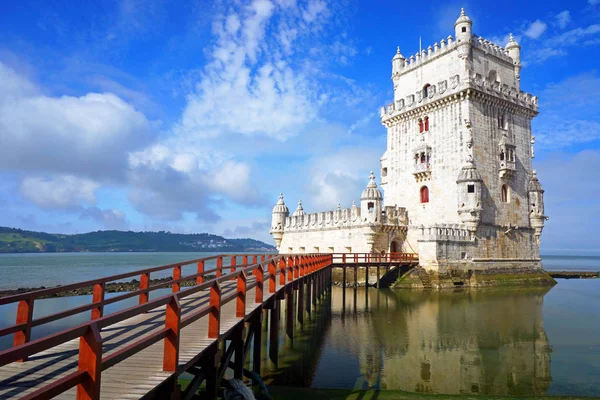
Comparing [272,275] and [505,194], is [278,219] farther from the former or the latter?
[272,275]

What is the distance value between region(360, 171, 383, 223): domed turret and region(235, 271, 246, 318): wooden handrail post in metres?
25.6

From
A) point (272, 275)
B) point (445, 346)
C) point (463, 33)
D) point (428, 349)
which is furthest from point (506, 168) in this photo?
point (272, 275)

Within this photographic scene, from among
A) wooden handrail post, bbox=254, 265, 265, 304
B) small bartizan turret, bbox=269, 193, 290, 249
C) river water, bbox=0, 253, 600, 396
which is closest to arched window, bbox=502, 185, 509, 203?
river water, bbox=0, 253, 600, 396

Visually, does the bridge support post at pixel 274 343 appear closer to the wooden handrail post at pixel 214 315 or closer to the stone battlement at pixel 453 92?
the wooden handrail post at pixel 214 315

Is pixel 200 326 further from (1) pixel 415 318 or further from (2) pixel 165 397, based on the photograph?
(1) pixel 415 318

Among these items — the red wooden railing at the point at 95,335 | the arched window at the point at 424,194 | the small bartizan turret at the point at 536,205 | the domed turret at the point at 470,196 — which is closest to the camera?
the red wooden railing at the point at 95,335

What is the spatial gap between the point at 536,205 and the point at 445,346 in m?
27.1

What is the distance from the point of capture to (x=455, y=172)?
3447cm

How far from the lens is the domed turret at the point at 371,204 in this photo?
34.3m

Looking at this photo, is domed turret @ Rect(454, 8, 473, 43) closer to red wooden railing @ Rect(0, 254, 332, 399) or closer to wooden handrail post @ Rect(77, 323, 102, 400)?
red wooden railing @ Rect(0, 254, 332, 399)

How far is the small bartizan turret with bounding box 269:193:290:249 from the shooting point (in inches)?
1763

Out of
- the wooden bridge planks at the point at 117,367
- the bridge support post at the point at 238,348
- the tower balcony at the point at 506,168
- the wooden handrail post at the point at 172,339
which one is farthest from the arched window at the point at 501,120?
the wooden handrail post at the point at 172,339

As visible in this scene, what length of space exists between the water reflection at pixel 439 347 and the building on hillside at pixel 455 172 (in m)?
8.14

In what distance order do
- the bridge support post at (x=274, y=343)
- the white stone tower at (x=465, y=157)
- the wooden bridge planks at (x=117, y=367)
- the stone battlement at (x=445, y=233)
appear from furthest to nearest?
the white stone tower at (x=465, y=157)
the stone battlement at (x=445, y=233)
the bridge support post at (x=274, y=343)
the wooden bridge planks at (x=117, y=367)
